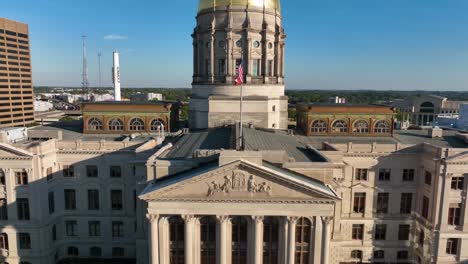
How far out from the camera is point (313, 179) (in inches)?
1378

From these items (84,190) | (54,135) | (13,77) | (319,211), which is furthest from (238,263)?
(13,77)

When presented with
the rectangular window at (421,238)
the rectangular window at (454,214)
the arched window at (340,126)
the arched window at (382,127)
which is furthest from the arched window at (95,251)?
the rectangular window at (454,214)

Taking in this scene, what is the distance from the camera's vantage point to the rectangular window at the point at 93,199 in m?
47.7

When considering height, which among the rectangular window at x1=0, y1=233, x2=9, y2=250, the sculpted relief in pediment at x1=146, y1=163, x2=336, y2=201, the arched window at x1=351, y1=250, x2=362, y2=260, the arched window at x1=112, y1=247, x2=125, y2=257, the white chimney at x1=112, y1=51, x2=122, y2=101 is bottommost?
the arched window at x1=112, y1=247, x2=125, y2=257

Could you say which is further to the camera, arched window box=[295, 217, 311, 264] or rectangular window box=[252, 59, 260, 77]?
rectangular window box=[252, 59, 260, 77]

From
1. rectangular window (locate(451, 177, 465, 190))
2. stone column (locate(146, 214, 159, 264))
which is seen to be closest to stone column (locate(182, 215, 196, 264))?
stone column (locate(146, 214, 159, 264))

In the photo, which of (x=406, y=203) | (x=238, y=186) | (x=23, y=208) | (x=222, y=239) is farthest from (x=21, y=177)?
(x=406, y=203)

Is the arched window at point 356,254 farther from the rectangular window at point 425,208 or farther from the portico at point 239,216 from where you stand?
the portico at point 239,216

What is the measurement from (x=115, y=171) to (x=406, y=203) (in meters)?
39.0

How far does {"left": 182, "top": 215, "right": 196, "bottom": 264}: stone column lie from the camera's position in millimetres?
33375

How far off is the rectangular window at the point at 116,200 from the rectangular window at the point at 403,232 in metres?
37.9

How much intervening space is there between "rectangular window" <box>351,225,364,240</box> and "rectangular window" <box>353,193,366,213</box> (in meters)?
2.22

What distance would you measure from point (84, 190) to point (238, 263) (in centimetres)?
2420

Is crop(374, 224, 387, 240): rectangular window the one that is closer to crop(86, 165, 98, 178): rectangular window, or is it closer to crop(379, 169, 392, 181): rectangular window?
crop(379, 169, 392, 181): rectangular window
